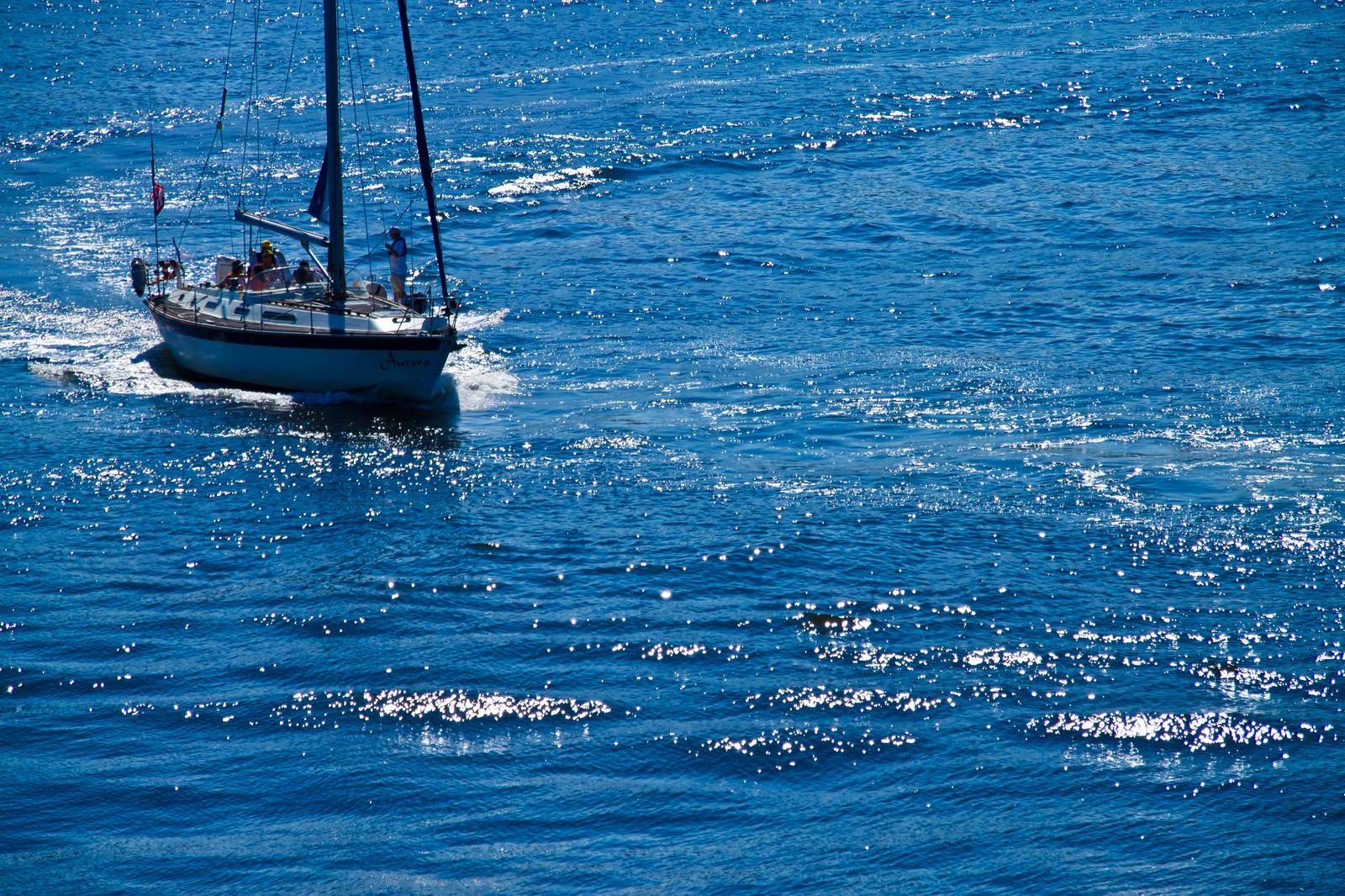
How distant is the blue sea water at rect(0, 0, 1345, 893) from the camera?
17484mm

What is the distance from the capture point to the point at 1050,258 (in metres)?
42.3

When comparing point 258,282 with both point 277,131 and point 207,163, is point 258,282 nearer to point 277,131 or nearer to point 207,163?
point 207,163

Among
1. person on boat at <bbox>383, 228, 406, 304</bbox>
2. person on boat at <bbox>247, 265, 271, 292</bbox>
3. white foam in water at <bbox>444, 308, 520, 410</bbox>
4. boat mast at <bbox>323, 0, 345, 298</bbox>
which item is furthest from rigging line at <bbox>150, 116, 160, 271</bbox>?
white foam in water at <bbox>444, 308, 520, 410</bbox>

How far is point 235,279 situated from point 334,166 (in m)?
3.81

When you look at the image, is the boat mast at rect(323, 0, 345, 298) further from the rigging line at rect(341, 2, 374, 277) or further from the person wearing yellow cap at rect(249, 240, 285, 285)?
the rigging line at rect(341, 2, 374, 277)

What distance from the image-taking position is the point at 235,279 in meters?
34.1

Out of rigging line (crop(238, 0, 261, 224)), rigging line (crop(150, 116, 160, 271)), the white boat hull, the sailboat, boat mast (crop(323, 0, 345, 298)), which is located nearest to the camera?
the white boat hull

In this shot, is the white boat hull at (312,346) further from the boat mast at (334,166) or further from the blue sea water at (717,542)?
the boat mast at (334,166)

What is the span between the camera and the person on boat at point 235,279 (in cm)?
3409

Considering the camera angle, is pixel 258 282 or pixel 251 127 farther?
pixel 251 127

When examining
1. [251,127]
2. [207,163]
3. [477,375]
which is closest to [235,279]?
[477,375]

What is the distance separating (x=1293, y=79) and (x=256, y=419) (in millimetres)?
51485

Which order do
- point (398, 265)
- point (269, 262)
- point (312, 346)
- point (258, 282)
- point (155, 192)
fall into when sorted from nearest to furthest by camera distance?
point (312, 346) → point (398, 265) → point (258, 282) → point (269, 262) → point (155, 192)

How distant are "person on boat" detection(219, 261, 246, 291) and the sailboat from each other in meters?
0.02
